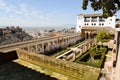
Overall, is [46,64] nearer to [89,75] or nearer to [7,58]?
[89,75]

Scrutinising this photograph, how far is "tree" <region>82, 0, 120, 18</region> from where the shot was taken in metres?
9.66

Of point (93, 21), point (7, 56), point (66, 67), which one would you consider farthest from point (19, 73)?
point (93, 21)

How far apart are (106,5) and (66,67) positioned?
5.82 metres

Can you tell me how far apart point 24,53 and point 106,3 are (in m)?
7.57

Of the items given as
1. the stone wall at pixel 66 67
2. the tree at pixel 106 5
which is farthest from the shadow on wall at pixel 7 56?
the tree at pixel 106 5

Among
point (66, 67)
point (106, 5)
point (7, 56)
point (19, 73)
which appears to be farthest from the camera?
point (7, 56)

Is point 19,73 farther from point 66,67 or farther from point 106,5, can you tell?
point 106,5

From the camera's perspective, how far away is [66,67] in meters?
7.54

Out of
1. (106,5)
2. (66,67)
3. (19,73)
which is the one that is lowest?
(19,73)

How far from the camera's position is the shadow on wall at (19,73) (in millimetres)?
7187

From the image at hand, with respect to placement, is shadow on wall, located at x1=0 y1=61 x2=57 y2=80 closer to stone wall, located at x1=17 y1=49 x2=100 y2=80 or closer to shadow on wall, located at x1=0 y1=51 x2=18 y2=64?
stone wall, located at x1=17 y1=49 x2=100 y2=80

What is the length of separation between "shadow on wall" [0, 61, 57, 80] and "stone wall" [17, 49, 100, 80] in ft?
2.99

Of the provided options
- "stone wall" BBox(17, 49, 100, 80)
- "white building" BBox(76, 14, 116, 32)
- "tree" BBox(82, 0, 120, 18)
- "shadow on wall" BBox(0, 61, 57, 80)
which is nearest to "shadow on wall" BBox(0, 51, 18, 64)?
"shadow on wall" BBox(0, 61, 57, 80)

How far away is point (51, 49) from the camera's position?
2577 centimetres
